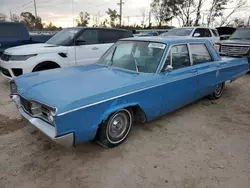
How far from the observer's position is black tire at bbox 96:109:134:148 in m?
2.78

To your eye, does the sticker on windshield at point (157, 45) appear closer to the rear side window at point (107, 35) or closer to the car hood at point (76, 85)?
the car hood at point (76, 85)

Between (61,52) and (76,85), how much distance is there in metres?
3.34

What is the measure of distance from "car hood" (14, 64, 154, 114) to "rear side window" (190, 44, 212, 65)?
1462mm

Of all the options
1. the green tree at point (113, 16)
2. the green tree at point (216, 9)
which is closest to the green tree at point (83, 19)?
the green tree at point (113, 16)

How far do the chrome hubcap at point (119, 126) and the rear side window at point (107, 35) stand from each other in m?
4.22

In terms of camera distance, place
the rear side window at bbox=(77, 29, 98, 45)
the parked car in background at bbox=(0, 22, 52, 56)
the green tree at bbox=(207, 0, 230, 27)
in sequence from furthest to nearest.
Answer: the green tree at bbox=(207, 0, 230, 27), the parked car in background at bbox=(0, 22, 52, 56), the rear side window at bbox=(77, 29, 98, 45)

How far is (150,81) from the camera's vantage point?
3102mm

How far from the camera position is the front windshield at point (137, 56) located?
340 cm

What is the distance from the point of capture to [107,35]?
691cm

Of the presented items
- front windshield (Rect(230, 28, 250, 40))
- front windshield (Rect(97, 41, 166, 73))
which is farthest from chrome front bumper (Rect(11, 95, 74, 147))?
front windshield (Rect(230, 28, 250, 40))

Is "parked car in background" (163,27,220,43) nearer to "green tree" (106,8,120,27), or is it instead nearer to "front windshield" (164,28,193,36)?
"front windshield" (164,28,193,36)

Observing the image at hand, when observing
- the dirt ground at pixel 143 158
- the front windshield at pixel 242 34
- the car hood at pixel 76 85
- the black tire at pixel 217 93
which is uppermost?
the front windshield at pixel 242 34

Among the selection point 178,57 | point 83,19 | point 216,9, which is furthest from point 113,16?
point 178,57

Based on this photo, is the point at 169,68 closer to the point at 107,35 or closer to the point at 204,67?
the point at 204,67
